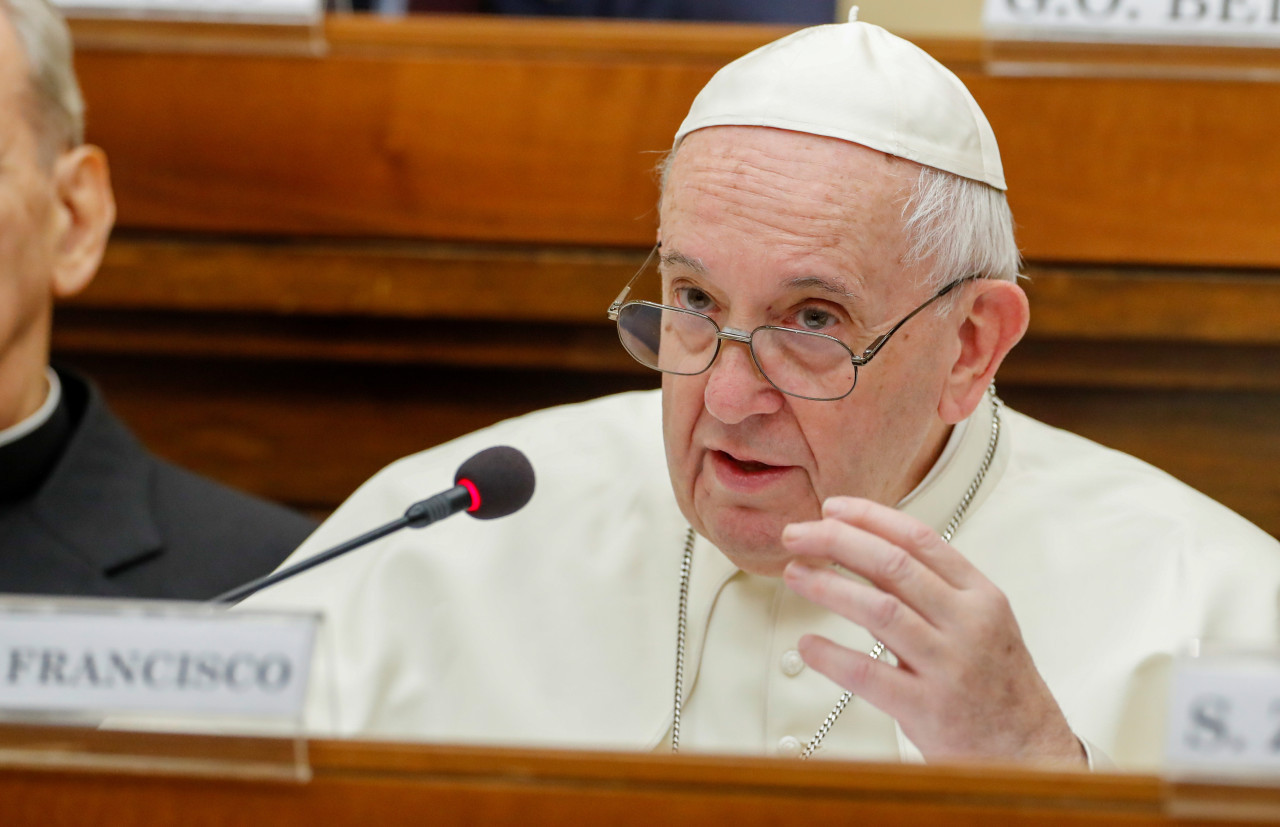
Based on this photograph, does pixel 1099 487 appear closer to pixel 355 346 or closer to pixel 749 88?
pixel 749 88

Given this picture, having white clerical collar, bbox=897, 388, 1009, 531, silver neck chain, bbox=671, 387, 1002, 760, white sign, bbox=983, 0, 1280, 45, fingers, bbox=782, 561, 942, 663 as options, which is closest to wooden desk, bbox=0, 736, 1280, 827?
fingers, bbox=782, 561, 942, 663

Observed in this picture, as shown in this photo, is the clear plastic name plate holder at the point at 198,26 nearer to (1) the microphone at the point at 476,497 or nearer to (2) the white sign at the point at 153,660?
(1) the microphone at the point at 476,497

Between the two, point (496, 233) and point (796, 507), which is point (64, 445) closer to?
point (496, 233)

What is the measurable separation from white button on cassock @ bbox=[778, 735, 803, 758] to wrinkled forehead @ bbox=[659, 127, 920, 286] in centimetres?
62

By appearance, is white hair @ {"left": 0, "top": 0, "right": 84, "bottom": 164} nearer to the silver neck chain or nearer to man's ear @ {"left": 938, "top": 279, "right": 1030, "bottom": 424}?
the silver neck chain

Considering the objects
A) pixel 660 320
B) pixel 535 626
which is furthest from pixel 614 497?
pixel 660 320

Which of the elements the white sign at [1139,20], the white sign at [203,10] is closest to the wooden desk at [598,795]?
the white sign at [1139,20]

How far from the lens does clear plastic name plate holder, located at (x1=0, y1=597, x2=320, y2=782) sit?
1.05m

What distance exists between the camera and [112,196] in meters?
2.50

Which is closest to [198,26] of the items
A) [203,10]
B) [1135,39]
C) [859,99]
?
[203,10]

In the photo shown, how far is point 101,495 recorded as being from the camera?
227 centimetres

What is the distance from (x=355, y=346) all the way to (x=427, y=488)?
2.12 ft

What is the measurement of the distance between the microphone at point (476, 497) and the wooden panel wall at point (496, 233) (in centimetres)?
71

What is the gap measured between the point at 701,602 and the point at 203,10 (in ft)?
4.56
